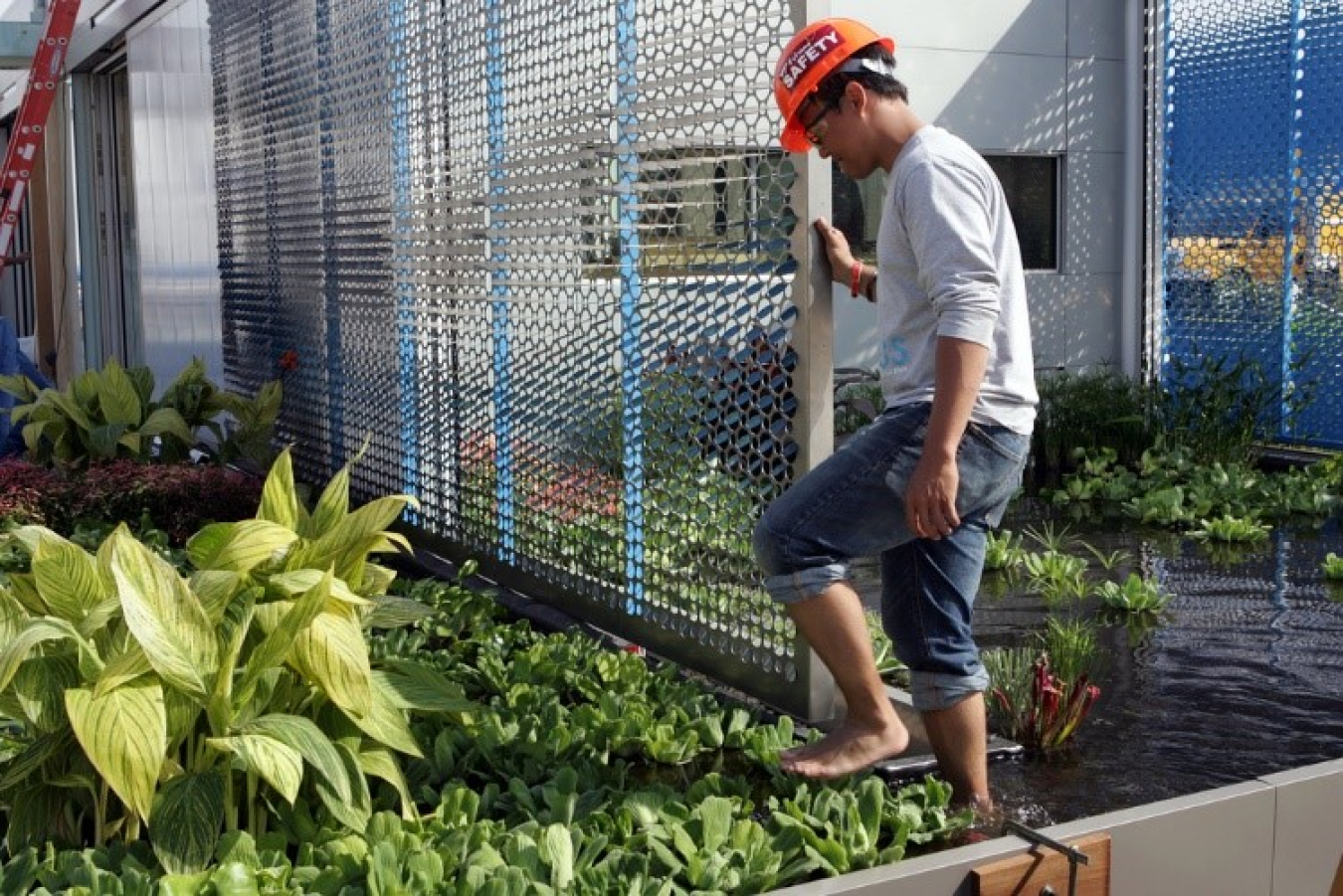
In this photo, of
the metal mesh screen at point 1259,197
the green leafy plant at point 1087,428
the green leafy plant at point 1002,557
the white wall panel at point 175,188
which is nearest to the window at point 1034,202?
the metal mesh screen at point 1259,197

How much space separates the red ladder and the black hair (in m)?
10.5

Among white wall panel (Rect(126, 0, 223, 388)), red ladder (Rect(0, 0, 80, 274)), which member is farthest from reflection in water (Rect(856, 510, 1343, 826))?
red ladder (Rect(0, 0, 80, 274))

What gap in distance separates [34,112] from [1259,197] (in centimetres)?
940

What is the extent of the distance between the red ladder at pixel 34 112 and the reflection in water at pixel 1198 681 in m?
8.27

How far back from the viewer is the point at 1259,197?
38.7ft

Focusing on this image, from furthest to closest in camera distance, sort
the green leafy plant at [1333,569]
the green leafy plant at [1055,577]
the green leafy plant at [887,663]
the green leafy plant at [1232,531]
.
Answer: the green leafy plant at [1232,531] < the green leafy plant at [1333,569] < the green leafy plant at [1055,577] < the green leafy plant at [887,663]

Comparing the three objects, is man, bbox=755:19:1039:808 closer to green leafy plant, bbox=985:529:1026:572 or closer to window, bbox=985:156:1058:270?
green leafy plant, bbox=985:529:1026:572

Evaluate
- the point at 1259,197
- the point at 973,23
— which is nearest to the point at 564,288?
the point at 1259,197

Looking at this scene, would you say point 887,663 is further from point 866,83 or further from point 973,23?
point 973,23

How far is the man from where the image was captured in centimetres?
374

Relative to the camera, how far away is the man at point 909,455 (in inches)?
147

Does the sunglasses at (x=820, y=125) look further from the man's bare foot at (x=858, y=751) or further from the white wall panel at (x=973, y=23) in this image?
the white wall panel at (x=973, y=23)

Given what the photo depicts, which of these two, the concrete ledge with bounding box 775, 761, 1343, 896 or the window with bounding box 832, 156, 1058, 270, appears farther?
the window with bounding box 832, 156, 1058, 270

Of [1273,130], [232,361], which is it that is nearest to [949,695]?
[232,361]
